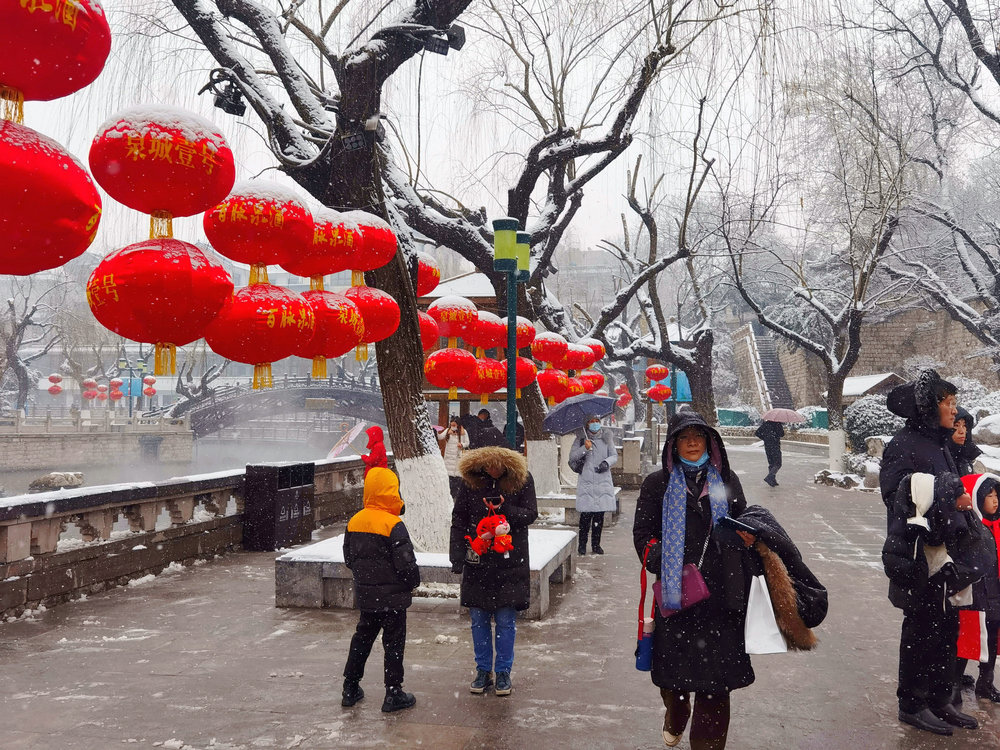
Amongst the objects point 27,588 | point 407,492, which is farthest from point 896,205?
point 27,588

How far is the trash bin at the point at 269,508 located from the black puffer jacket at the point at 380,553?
589cm

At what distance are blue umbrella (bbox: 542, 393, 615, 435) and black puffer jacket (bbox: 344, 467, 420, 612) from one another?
513cm

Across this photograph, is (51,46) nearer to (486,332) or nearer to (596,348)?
(486,332)

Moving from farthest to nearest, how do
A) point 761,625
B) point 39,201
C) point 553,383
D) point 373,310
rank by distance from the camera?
point 553,383 → point 373,310 → point 761,625 → point 39,201

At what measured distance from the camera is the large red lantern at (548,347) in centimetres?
1230

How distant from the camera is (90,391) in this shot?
145 feet

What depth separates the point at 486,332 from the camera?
389 inches

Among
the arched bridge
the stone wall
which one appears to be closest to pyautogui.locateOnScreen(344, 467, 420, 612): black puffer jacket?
the stone wall

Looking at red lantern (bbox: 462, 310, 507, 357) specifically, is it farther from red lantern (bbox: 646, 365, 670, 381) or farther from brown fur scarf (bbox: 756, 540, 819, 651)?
red lantern (bbox: 646, 365, 670, 381)

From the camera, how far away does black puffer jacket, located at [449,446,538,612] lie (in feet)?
15.4

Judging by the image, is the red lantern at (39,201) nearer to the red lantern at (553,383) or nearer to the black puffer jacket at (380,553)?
the black puffer jacket at (380,553)

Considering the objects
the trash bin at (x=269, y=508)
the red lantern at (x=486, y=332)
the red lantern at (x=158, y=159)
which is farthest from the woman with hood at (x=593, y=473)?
the red lantern at (x=158, y=159)

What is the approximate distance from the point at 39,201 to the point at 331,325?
2981mm

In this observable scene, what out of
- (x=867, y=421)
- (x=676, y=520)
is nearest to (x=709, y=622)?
(x=676, y=520)
